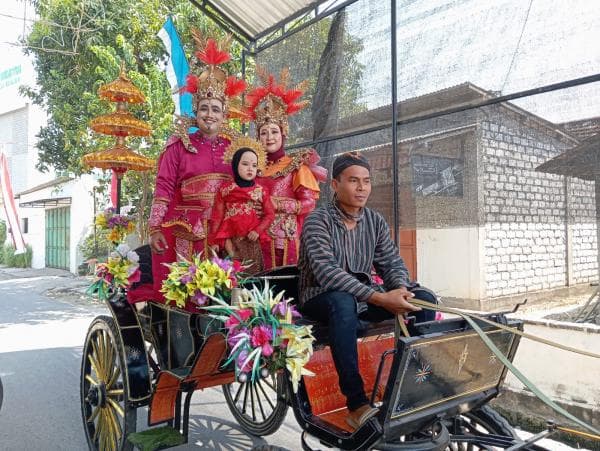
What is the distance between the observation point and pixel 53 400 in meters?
4.66

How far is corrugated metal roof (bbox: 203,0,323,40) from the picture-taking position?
211 inches

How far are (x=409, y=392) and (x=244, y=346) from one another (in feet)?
2.30

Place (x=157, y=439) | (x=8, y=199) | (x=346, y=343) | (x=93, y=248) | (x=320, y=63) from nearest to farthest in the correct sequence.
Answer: (x=346, y=343)
(x=157, y=439)
(x=320, y=63)
(x=93, y=248)
(x=8, y=199)

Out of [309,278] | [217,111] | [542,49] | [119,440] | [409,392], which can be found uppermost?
[542,49]

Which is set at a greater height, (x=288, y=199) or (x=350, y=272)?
(x=288, y=199)

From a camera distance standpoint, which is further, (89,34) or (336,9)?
(89,34)

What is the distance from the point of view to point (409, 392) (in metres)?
2.04

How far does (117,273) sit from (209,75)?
60.5 inches

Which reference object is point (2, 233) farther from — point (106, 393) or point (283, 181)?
point (283, 181)

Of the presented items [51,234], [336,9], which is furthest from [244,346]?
[51,234]

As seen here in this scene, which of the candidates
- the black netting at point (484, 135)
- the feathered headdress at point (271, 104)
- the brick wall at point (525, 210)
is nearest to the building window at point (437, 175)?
the black netting at point (484, 135)

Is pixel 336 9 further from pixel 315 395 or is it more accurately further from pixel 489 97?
pixel 315 395

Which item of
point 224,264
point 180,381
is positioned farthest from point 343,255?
point 180,381

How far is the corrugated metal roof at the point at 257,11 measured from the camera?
5.36m
